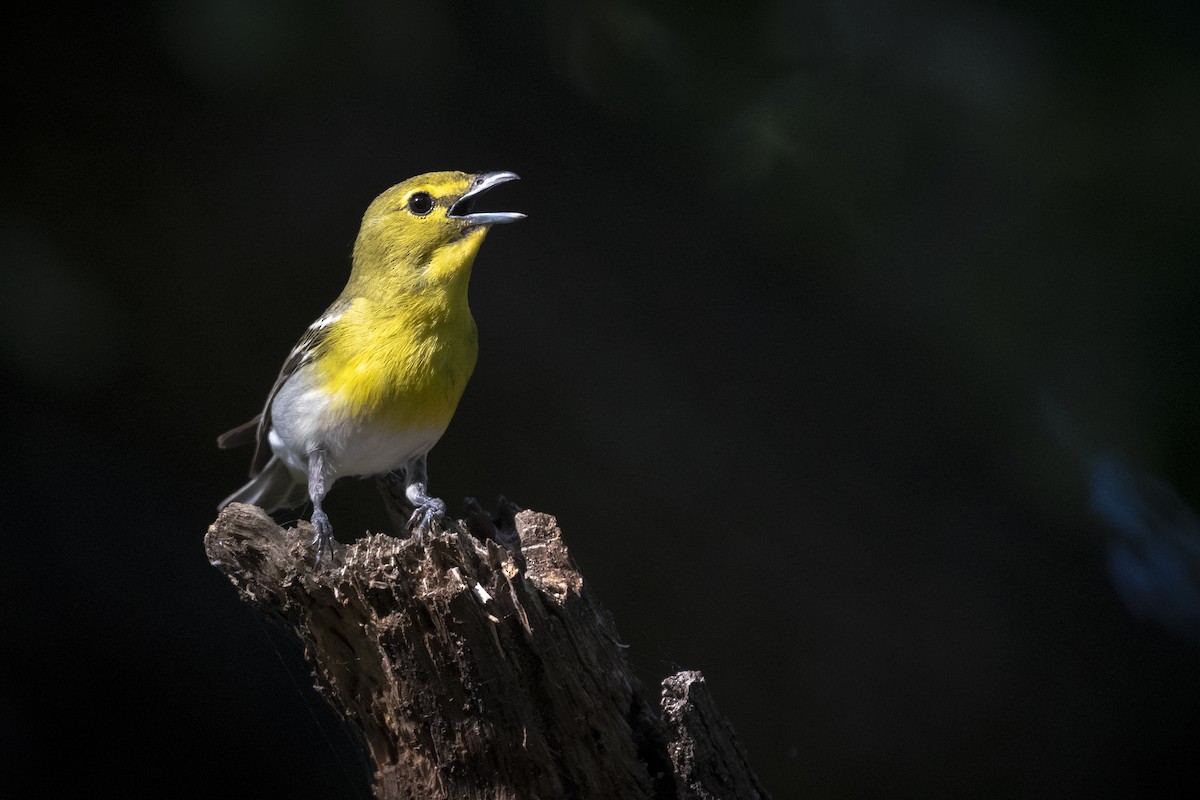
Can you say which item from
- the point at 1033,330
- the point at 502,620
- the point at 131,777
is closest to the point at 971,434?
the point at 1033,330

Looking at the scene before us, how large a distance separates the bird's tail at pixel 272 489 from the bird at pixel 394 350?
117 millimetres

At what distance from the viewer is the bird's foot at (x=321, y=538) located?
5.30 feet

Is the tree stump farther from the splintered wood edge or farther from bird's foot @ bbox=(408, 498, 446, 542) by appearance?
bird's foot @ bbox=(408, 498, 446, 542)

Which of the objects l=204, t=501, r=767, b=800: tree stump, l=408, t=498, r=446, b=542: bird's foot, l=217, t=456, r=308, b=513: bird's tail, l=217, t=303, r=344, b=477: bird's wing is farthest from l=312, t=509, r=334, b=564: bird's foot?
l=217, t=456, r=308, b=513: bird's tail

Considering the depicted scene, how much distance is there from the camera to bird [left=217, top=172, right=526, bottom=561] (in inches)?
80.4

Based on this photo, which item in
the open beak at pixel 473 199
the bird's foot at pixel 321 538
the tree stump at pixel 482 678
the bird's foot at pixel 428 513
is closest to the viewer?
the tree stump at pixel 482 678

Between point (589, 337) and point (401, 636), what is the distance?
1397 millimetres

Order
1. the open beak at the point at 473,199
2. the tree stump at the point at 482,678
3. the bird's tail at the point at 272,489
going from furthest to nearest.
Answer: the bird's tail at the point at 272,489 < the open beak at the point at 473,199 < the tree stump at the point at 482,678

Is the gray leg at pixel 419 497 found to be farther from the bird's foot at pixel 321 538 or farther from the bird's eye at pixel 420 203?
the bird's eye at pixel 420 203

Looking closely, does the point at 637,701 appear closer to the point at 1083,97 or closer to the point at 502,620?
the point at 502,620

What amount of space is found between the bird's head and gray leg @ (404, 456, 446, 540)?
1.38 ft

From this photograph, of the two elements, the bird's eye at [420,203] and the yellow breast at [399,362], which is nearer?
the yellow breast at [399,362]

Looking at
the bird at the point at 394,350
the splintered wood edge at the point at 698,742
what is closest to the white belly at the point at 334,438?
the bird at the point at 394,350

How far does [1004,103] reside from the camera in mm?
2402
